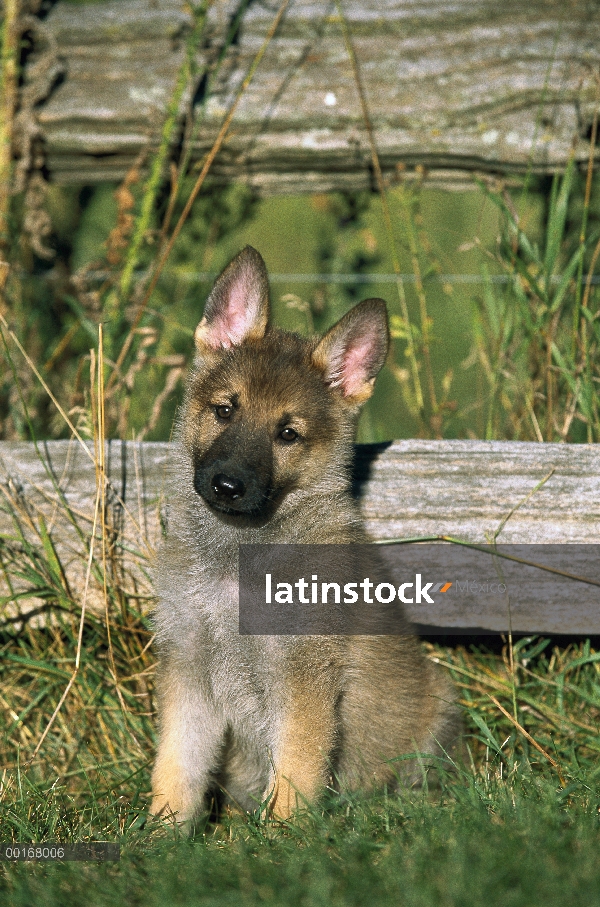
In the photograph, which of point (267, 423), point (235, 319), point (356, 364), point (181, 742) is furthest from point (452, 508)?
point (181, 742)

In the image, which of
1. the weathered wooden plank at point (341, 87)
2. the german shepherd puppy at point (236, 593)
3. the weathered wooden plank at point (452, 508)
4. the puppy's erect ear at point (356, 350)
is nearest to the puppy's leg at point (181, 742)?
the german shepherd puppy at point (236, 593)

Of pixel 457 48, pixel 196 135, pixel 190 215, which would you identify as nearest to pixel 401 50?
pixel 457 48

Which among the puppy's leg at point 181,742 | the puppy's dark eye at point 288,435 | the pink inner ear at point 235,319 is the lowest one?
the puppy's leg at point 181,742

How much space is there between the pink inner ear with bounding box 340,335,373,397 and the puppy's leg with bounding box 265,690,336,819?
3.80ft

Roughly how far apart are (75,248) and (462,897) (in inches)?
191

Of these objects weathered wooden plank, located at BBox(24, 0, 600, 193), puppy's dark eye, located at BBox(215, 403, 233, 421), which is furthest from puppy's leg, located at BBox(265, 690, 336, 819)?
weathered wooden plank, located at BBox(24, 0, 600, 193)

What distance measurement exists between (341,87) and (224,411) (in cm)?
223

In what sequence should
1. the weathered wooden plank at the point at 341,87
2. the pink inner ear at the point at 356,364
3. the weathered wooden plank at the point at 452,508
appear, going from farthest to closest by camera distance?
Answer: the weathered wooden plank at the point at 341,87 → the weathered wooden plank at the point at 452,508 → the pink inner ear at the point at 356,364

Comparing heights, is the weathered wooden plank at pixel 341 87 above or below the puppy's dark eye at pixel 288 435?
above

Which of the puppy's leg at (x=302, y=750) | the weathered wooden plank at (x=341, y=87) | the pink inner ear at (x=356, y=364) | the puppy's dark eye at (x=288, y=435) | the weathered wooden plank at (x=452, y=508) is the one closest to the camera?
the puppy's leg at (x=302, y=750)

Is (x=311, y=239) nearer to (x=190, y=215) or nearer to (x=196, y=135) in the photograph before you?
(x=190, y=215)

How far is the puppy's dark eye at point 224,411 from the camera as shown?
3.17 meters

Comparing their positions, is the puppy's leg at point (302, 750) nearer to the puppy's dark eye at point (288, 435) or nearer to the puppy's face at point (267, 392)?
the puppy's face at point (267, 392)

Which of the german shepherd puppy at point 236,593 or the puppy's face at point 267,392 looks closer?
the german shepherd puppy at point 236,593
